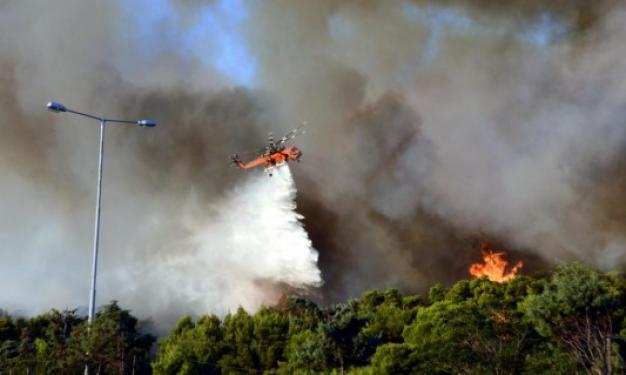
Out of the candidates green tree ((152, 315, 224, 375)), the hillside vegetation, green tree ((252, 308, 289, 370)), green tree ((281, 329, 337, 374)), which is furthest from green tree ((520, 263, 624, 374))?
green tree ((252, 308, 289, 370))

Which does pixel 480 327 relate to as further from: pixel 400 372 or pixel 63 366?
pixel 63 366

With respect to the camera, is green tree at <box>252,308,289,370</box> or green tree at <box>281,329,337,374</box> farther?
green tree at <box>252,308,289,370</box>

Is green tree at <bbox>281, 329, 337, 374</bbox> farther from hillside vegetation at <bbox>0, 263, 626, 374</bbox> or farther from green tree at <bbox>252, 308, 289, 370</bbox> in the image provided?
green tree at <bbox>252, 308, 289, 370</bbox>

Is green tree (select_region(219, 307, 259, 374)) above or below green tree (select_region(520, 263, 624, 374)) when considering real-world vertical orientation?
above

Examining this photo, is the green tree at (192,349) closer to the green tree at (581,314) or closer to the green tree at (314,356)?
the green tree at (314,356)

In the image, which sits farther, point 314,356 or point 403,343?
point 403,343

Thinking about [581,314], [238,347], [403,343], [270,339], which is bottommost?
[581,314]

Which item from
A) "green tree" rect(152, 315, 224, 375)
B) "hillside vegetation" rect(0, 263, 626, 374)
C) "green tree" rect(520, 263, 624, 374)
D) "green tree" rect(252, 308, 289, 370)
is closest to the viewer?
"green tree" rect(520, 263, 624, 374)

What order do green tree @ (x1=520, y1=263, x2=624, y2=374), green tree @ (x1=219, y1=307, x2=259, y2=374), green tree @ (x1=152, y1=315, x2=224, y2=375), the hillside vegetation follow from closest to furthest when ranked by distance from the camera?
green tree @ (x1=520, y1=263, x2=624, y2=374) < the hillside vegetation < green tree @ (x1=152, y1=315, x2=224, y2=375) < green tree @ (x1=219, y1=307, x2=259, y2=374)

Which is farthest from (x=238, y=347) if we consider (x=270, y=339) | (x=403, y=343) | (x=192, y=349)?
(x=403, y=343)

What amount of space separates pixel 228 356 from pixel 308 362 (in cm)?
1633

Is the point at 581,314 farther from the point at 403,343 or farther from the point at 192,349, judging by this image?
the point at 192,349

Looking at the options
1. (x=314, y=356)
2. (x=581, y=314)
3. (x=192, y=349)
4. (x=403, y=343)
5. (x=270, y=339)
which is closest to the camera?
(x=581, y=314)

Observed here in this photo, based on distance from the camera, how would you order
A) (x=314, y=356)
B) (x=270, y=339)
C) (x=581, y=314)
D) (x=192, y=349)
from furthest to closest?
1. (x=270, y=339)
2. (x=192, y=349)
3. (x=314, y=356)
4. (x=581, y=314)
